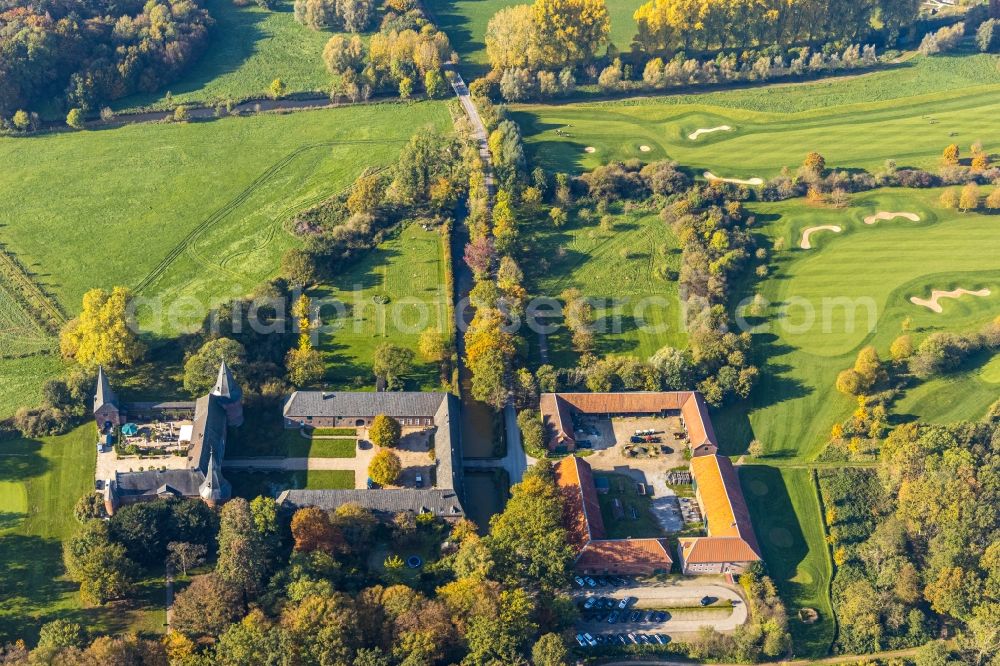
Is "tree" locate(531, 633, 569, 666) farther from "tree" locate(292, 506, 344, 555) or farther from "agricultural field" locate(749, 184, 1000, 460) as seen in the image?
"agricultural field" locate(749, 184, 1000, 460)

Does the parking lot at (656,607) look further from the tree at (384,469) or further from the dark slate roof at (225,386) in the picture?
the dark slate roof at (225,386)

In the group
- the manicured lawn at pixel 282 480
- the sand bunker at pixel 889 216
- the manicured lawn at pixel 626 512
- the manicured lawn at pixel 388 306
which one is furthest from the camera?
the sand bunker at pixel 889 216

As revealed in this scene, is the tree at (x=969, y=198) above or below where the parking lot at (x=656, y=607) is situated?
above

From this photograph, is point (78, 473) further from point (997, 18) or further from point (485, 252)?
point (997, 18)

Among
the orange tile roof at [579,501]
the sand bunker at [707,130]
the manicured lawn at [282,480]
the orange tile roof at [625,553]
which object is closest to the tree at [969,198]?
the sand bunker at [707,130]

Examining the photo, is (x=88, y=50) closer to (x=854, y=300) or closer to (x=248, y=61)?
(x=248, y=61)

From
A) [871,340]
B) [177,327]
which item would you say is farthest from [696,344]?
[177,327]
